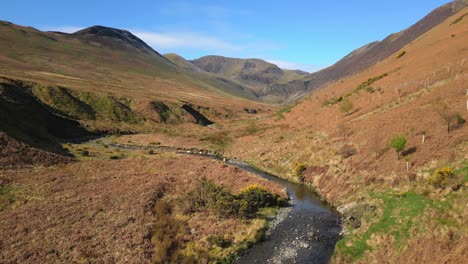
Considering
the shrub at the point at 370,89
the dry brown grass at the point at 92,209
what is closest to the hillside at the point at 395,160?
the shrub at the point at 370,89

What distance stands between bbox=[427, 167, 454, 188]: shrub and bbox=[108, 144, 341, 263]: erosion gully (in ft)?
31.1

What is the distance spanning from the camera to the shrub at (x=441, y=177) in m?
29.7

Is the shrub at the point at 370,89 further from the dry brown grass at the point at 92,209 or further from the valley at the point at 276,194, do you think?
the dry brown grass at the point at 92,209

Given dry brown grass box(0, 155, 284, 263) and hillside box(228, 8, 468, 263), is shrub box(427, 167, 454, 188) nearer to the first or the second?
hillside box(228, 8, 468, 263)

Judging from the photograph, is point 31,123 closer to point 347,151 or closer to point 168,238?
point 168,238

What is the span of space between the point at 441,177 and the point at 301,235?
44.3 feet

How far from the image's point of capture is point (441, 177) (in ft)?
99.0

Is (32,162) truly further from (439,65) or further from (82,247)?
(439,65)

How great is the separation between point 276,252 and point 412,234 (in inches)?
411

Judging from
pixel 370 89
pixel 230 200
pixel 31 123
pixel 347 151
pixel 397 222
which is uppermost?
pixel 370 89

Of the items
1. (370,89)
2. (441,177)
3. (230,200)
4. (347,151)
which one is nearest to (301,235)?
(230,200)

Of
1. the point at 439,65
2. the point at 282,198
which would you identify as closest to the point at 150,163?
the point at 282,198

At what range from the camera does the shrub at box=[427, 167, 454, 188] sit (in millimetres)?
29689

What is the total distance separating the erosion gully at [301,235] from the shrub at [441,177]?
949 cm
